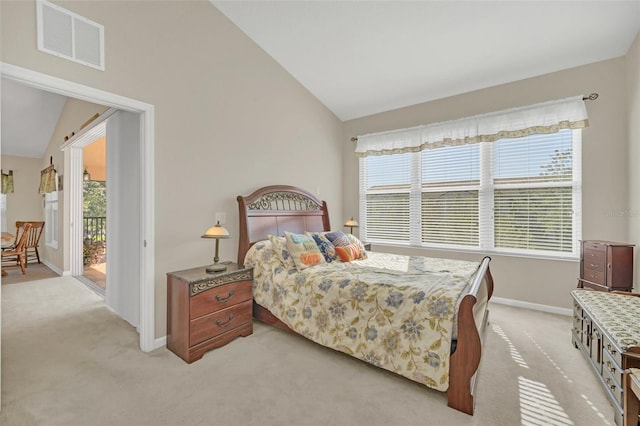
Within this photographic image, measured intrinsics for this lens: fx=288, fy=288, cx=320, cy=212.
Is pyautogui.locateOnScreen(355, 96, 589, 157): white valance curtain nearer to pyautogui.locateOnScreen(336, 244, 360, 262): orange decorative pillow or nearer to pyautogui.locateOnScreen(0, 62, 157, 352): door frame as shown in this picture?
pyautogui.locateOnScreen(336, 244, 360, 262): orange decorative pillow

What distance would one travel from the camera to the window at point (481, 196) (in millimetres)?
3553

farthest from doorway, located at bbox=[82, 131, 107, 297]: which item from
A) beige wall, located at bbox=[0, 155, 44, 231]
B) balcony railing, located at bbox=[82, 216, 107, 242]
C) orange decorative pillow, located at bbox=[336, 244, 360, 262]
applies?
orange decorative pillow, located at bbox=[336, 244, 360, 262]

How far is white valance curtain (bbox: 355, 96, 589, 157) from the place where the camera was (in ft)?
11.2

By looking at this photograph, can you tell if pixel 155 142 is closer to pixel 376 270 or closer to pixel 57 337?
pixel 57 337

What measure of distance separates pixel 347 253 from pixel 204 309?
1.64 meters

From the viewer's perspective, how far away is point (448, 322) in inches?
74.5

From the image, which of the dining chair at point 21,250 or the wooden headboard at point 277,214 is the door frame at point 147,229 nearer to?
the wooden headboard at point 277,214

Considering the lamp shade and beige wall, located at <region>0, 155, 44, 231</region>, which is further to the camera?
beige wall, located at <region>0, 155, 44, 231</region>

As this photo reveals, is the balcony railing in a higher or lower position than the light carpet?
higher

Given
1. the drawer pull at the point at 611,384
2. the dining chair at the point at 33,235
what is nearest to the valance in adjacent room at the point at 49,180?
the dining chair at the point at 33,235

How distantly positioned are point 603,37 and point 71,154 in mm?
7755

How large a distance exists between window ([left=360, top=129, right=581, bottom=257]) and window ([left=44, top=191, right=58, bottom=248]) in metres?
6.16

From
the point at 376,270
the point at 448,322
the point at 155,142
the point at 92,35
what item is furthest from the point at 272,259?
the point at 92,35

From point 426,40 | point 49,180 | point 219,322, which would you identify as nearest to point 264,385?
point 219,322
